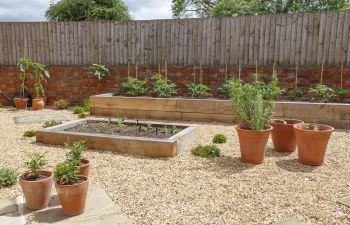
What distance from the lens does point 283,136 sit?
15.9 feet

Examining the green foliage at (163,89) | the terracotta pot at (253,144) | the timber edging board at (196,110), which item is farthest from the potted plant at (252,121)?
the green foliage at (163,89)

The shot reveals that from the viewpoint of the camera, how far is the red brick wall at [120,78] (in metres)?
7.65

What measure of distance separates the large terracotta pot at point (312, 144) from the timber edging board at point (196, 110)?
2.33m

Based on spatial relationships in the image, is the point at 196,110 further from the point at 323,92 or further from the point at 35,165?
the point at 35,165

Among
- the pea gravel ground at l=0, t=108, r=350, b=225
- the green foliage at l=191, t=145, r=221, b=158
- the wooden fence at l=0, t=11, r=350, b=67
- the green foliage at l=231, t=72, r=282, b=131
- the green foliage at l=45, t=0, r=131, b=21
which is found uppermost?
the green foliage at l=45, t=0, r=131, b=21

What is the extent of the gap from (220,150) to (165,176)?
51.8 inches

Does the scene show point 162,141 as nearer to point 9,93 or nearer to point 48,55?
point 48,55

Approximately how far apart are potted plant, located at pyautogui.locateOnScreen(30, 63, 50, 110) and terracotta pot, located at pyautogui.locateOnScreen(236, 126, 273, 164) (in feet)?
22.2

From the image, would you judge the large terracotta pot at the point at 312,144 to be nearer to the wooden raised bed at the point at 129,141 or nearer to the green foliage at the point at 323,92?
the wooden raised bed at the point at 129,141

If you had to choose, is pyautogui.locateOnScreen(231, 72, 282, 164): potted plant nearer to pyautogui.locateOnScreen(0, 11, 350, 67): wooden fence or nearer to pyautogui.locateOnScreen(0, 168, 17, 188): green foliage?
pyautogui.locateOnScreen(0, 168, 17, 188): green foliage

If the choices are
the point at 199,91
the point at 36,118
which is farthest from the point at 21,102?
the point at 199,91

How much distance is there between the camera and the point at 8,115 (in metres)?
8.34

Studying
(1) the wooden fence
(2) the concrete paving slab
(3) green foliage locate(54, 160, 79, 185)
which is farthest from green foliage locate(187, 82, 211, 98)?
(3) green foliage locate(54, 160, 79, 185)

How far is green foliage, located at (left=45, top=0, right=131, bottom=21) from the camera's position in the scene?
1530 cm
